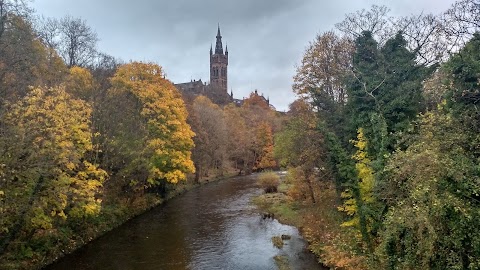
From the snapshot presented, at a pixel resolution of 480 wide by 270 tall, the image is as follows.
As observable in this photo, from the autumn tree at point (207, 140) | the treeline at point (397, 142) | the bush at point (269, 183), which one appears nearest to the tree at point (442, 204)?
the treeline at point (397, 142)

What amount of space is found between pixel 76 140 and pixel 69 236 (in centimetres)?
650

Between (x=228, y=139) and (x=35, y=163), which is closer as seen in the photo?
(x=35, y=163)

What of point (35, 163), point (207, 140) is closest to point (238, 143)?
point (207, 140)

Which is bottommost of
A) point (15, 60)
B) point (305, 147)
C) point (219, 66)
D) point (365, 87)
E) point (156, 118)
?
point (305, 147)

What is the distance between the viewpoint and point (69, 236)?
24.6 meters

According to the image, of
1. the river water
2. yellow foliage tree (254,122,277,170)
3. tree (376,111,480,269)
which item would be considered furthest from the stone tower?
tree (376,111,480,269)

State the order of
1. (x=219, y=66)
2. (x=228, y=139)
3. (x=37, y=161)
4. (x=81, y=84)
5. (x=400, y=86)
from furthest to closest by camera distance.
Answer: (x=219, y=66), (x=228, y=139), (x=81, y=84), (x=400, y=86), (x=37, y=161)

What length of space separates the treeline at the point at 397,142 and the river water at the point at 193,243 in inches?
149

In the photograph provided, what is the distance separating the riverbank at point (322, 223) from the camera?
20.8 metres

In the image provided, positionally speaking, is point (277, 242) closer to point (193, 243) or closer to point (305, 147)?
point (193, 243)

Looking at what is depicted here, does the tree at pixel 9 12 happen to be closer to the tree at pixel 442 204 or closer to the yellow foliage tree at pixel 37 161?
the yellow foliage tree at pixel 37 161

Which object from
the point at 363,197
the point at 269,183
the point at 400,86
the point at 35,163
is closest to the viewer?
the point at 35,163

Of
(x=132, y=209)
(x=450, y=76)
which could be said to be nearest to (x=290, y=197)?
(x=132, y=209)

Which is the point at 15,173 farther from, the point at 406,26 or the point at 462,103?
the point at 406,26
